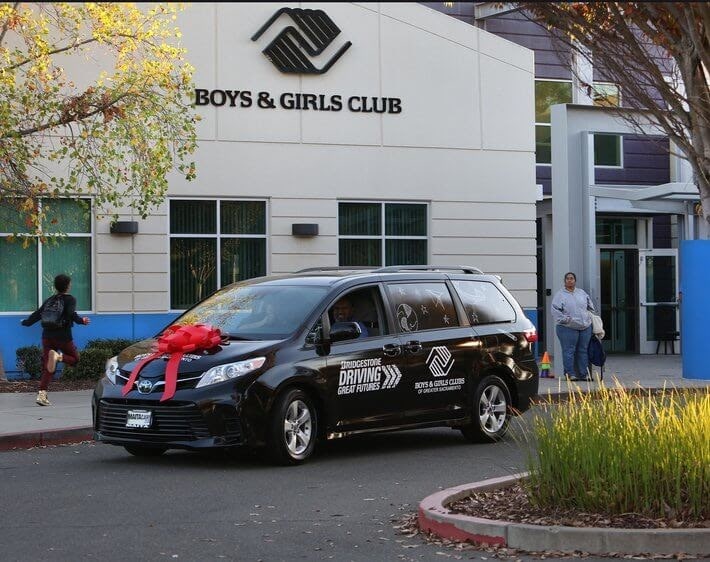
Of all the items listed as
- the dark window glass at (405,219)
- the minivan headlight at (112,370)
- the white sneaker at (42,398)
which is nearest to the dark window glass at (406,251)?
the dark window glass at (405,219)

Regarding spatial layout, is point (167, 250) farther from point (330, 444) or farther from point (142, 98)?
point (330, 444)

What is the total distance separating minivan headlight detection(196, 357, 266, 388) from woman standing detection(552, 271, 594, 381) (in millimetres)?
10942

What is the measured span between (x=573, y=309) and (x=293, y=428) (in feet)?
34.8

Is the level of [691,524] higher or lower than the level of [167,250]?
lower

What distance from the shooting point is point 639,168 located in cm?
3206

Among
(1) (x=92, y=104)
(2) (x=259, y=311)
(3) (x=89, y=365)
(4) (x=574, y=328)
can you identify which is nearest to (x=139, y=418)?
(2) (x=259, y=311)

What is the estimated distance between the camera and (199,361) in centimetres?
1188

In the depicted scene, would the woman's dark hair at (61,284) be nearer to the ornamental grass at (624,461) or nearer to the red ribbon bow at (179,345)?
the red ribbon bow at (179,345)

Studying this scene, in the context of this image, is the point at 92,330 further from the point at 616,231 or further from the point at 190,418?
the point at 616,231

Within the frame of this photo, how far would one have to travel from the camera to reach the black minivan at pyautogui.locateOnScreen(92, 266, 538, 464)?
11.8 metres

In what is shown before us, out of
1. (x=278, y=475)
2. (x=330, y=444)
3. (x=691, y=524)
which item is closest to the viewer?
(x=691, y=524)

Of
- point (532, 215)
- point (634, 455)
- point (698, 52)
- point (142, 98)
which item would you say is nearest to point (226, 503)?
point (634, 455)

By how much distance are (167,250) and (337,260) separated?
11.0ft

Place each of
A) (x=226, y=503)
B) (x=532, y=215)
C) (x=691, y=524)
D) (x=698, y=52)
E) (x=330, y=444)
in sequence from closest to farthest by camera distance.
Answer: (x=691, y=524)
(x=226, y=503)
(x=698, y=52)
(x=330, y=444)
(x=532, y=215)
